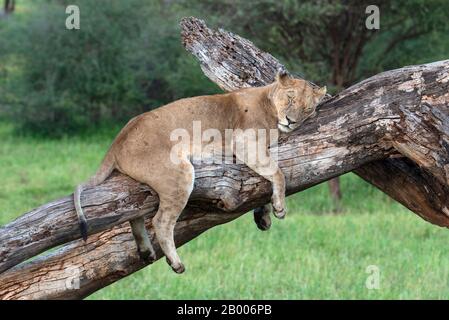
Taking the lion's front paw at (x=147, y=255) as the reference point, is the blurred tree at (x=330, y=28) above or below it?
above

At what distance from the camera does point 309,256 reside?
9820 millimetres

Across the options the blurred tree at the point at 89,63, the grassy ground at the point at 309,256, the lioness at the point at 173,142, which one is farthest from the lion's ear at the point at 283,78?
the blurred tree at the point at 89,63

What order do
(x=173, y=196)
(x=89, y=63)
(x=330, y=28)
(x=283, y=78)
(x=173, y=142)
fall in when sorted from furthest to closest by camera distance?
(x=89, y=63), (x=330, y=28), (x=283, y=78), (x=173, y=142), (x=173, y=196)

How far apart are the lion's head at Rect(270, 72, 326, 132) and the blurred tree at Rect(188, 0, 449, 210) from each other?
7956mm

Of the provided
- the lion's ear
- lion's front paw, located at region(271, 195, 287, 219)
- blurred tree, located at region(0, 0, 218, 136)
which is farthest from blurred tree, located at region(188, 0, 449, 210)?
lion's front paw, located at region(271, 195, 287, 219)

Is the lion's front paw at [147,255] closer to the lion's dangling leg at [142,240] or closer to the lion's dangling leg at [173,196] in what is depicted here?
the lion's dangling leg at [142,240]

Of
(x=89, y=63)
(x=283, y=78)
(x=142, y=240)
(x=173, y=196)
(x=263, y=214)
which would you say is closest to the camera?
(x=173, y=196)

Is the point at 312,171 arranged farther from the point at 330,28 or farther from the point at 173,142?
the point at 330,28

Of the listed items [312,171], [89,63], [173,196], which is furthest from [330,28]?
[173,196]

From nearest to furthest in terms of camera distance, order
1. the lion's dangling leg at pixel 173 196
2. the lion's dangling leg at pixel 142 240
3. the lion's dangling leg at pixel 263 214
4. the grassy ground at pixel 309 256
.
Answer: the lion's dangling leg at pixel 173 196
the lion's dangling leg at pixel 142 240
the lion's dangling leg at pixel 263 214
the grassy ground at pixel 309 256

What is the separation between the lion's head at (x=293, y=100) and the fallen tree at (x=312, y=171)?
0.19 feet

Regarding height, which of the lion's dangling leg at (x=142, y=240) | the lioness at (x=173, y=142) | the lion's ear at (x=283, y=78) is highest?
the lion's ear at (x=283, y=78)

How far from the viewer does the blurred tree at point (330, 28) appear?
13.2 m

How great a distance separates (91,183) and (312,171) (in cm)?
116
